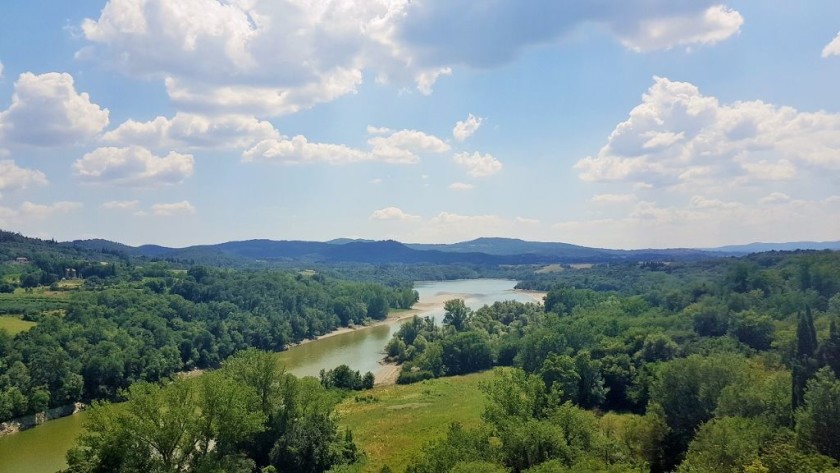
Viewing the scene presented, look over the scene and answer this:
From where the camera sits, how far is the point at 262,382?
37438 mm

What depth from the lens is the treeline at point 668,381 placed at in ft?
82.4

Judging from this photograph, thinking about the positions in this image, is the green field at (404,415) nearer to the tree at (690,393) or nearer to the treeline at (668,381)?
the treeline at (668,381)

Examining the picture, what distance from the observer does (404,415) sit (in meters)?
51.0

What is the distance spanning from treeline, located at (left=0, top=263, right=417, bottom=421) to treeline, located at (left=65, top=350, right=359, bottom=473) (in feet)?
112

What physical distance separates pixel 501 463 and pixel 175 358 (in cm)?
6366

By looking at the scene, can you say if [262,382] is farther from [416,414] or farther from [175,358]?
[175,358]

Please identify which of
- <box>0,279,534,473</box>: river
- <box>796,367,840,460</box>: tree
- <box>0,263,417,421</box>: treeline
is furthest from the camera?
<box>0,263,417,421</box>: treeline

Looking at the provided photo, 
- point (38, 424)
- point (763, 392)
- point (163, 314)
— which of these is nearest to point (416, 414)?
point (763, 392)

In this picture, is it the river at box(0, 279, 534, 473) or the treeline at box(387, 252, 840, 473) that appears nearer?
the treeline at box(387, 252, 840, 473)

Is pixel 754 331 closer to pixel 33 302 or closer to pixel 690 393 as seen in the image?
pixel 690 393

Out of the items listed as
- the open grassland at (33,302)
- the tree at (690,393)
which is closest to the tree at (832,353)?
the tree at (690,393)

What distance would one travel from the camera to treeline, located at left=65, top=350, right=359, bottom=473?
1087 inches

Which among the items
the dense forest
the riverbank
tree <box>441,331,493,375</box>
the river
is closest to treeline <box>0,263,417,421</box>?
the dense forest

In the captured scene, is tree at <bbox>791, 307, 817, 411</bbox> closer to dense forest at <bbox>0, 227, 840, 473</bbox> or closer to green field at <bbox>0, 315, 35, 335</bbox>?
dense forest at <bbox>0, 227, 840, 473</bbox>
